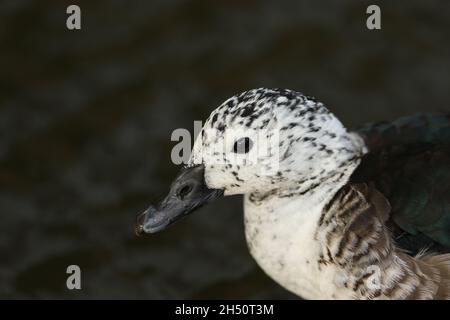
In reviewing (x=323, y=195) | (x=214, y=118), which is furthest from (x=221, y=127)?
(x=323, y=195)

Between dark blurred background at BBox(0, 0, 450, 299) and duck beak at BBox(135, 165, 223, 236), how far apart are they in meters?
0.83

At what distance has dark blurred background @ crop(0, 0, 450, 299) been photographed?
3.85 metres

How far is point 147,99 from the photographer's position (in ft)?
14.7

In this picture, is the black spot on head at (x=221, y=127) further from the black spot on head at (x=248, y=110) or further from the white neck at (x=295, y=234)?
the white neck at (x=295, y=234)

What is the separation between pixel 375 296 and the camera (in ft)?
9.75

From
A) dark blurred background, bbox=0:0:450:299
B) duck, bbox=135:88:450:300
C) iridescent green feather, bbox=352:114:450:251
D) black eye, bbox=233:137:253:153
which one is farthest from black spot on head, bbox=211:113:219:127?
dark blurred background, bbox=0:0:450:299

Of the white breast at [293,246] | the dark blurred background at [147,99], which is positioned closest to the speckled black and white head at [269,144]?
the white breast at [293,246]

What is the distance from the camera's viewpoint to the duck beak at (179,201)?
2.91 meters

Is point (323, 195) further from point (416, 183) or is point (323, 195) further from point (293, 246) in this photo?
point (416, 183)

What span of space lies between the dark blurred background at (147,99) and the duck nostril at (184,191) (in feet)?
2.94

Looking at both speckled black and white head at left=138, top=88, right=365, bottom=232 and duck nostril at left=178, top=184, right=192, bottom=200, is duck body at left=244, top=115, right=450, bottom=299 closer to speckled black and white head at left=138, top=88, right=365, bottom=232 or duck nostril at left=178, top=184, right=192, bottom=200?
speckled black and white head at left=138, top=88, right=365, bottom=232

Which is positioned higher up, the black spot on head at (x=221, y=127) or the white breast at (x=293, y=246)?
the black spot on head at (x=221, y=127)

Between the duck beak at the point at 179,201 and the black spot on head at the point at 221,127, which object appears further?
the duck beak at the point at 179,201

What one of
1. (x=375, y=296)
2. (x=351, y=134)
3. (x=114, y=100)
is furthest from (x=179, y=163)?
(x=375, y=296)
